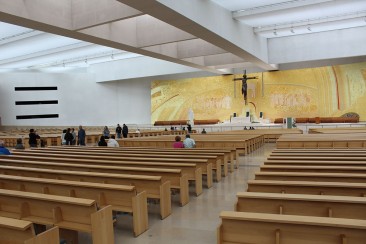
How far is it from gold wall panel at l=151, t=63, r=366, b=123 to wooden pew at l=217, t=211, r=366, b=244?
18.4 meters

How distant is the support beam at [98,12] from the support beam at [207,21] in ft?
3.28

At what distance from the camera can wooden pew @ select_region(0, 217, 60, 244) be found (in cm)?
225

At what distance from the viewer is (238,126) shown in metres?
19.7

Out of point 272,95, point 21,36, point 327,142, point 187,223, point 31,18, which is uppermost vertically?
point 21,36

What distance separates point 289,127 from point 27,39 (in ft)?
Result: 45.6

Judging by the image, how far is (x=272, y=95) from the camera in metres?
20.5

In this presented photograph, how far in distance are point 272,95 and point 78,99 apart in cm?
1442

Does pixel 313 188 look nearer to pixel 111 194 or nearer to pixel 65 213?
pixel 111 194

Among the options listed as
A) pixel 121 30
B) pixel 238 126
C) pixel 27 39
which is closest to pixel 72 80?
pixel 27 39

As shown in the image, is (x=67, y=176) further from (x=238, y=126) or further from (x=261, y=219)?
(x=238, y=126)

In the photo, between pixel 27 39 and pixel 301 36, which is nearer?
pixel 27 39

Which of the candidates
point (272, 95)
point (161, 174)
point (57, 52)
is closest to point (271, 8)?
point (161, 174)

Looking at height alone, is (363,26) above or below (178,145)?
above

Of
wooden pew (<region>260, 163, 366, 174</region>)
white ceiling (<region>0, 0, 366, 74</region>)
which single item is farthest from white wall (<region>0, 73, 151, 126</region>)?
wooden pew (<region>260, 163, 366, 174</region>)
